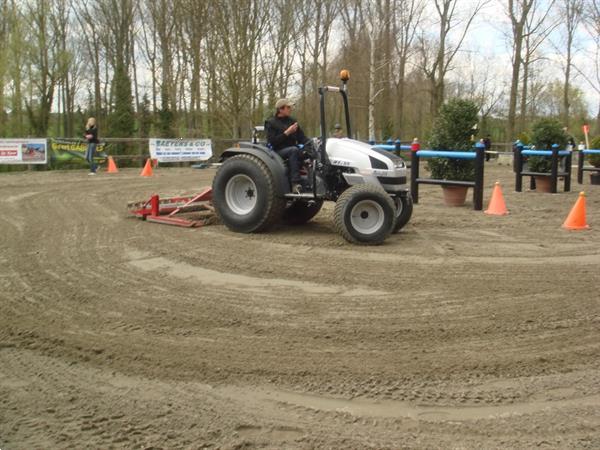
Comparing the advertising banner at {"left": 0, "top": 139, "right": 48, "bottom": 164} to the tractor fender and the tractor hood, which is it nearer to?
the tractor fender

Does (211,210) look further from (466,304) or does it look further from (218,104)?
(218,104)

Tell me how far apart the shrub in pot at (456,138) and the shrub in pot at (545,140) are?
4428 millimetres

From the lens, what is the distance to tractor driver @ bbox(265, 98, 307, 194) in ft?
27.3

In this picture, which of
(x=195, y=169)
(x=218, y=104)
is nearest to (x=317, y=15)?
(x=218, y=104)

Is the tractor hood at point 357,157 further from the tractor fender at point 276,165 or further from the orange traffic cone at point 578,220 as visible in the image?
the orange traffic cone at point 578,220

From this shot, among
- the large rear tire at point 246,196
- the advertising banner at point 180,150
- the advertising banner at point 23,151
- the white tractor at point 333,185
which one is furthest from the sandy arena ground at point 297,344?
the advertising banner at point 180,150

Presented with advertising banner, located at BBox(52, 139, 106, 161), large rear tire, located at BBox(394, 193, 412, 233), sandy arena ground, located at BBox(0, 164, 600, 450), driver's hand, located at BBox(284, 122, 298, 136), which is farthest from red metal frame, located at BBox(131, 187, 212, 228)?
advertising banner, located at BBox(52, 139, 106, 161)

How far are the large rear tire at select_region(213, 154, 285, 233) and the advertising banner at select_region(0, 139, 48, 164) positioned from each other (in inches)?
542

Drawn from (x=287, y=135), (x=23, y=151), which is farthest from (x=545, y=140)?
(x=23, y=151)

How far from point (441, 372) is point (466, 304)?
147 cm

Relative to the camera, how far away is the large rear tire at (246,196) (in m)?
8.32

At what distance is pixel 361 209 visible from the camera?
7875 millimetres

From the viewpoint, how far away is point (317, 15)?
3738 cm

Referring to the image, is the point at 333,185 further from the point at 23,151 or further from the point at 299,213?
the point at 23,151
